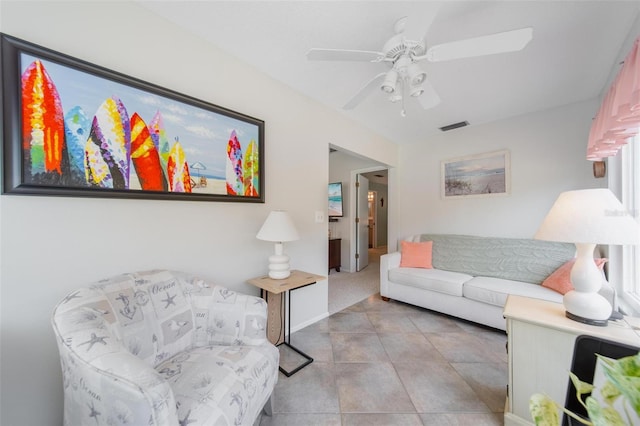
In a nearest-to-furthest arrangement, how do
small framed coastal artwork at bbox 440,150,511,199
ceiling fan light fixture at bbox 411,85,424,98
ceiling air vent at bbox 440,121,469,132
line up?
ceiling fan light fixture at bbox 411,85,424,98, small framed coastal artwork at bbox 440,150,511,199, ceiling air vent at bbox 440,121,469,132

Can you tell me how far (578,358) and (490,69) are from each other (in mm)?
2184

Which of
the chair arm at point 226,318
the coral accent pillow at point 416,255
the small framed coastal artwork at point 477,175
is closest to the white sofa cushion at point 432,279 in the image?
the coral accent pillow at point 416,255

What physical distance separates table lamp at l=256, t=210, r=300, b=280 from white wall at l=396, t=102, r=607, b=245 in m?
2.74

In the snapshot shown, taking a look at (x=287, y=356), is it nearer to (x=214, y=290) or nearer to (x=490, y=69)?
(x=214, y=290)

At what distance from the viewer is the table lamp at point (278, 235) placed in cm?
179

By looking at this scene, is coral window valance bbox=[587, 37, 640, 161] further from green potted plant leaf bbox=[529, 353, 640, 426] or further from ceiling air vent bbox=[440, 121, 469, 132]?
ceiling air vent bbox=[440, 121, 469, 132]

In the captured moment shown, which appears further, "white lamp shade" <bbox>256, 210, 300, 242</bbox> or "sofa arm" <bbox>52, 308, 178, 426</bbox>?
"white lamp shade" <bbox>256, 210, 300, 242</bbox>

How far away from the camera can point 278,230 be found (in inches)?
70.8

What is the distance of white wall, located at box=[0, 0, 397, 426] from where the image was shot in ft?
3.53

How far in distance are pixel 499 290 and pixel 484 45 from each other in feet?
7.06

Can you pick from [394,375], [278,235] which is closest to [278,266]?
[278,235]

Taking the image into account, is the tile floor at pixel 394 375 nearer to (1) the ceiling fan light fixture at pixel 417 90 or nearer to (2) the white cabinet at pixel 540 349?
(2) the white cabinet at pixel 540 349

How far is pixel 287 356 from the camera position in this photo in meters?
1.93

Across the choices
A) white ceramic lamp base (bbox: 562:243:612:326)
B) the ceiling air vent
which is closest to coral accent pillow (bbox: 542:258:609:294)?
white ceramic lamp base (bbox: 562:243:612:326)
